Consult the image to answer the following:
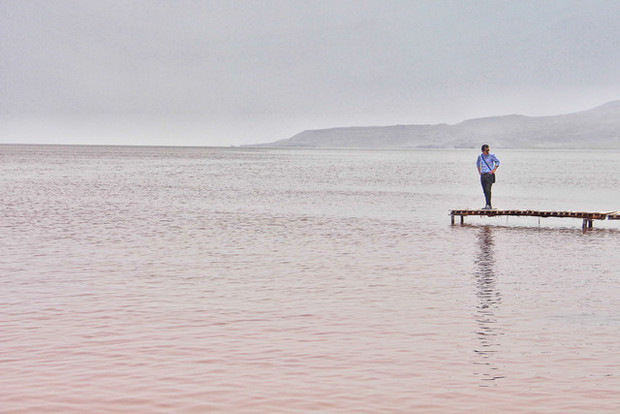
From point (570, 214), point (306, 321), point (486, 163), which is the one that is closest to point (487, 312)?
point (306, 321)

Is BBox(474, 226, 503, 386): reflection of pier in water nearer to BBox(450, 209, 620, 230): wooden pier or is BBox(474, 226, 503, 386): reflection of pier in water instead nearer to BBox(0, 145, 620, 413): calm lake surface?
BBox(0, 145, 620, 413): calm lake surface

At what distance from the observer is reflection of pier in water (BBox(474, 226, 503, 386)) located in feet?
28.6

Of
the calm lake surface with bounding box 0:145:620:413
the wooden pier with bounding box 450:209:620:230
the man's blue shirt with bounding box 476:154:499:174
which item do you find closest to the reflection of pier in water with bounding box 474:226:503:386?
the calm lake surface with bounding box 0:145:620:413

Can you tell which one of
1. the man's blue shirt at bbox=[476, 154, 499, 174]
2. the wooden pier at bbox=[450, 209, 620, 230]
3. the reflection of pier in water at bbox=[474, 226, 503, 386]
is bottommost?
the reflection of pier in water at bbox=[474, 226, 503, 386]

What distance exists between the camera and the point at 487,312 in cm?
1149

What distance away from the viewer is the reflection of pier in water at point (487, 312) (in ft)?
28.6

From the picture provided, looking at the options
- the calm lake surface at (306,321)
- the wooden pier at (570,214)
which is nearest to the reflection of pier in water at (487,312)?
the calm lake surface at (306,321)

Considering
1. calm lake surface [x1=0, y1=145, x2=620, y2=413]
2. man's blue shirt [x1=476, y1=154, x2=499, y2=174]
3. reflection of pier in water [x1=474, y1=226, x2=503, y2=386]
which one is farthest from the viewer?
man's blue shirt [x1=476, y1=154, x2=499, y2=174]

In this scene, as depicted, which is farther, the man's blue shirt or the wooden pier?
the man's blue shirt

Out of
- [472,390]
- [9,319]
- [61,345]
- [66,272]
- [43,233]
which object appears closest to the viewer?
[472,390]

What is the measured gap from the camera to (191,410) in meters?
7.18

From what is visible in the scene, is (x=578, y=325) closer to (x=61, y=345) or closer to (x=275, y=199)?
(x=61, y=345)

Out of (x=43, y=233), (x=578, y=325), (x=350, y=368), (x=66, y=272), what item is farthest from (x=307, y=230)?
(x=350, y=368)

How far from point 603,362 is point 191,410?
4.54 meters
